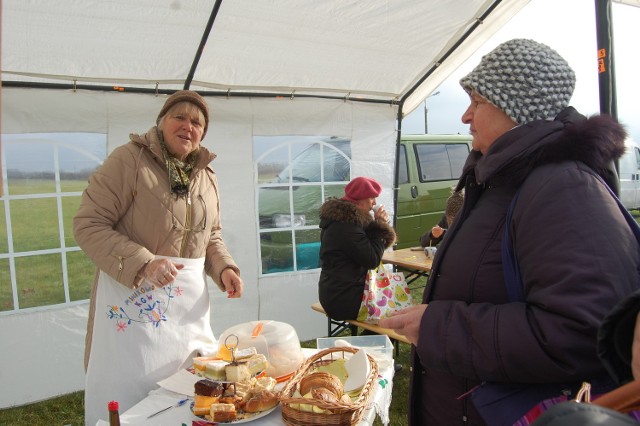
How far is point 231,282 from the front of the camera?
2287 millimetres

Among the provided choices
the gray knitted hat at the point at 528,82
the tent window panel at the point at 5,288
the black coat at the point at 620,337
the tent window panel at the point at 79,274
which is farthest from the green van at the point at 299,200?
the black coat at the point at 620,337

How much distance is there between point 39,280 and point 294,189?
2.21 meters

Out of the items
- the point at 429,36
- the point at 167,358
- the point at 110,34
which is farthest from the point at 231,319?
the point at 429,36

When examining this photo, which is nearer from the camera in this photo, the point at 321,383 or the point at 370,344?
the point at 321,383

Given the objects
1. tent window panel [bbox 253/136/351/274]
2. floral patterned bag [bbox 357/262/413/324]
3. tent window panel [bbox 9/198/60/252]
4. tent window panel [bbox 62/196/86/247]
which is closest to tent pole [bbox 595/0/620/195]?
floral patterned bag [bbox 357/262/413/324]

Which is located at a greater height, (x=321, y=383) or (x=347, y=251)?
(x=347, y=251)

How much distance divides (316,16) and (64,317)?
283 centimetres

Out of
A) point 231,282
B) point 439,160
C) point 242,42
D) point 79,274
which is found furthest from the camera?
point 439,160

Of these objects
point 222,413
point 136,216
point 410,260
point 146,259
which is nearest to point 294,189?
point 410,260

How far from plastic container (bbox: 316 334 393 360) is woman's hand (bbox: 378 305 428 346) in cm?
81

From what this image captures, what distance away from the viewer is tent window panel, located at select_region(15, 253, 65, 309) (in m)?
3.30

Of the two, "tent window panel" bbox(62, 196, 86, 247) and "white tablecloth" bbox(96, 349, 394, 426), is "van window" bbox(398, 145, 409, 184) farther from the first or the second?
"white tablecloth" bbox(96, 349, 394, 426)

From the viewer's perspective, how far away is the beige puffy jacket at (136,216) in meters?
1.93

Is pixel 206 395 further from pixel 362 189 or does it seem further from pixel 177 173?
pixel 362 189
